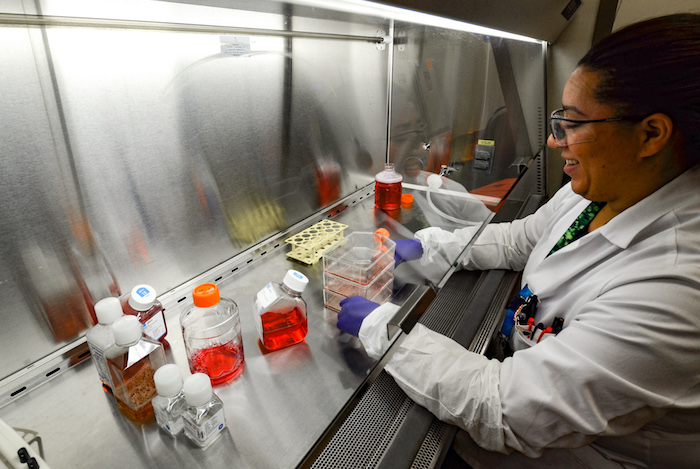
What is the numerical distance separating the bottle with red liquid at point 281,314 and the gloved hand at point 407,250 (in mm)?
383

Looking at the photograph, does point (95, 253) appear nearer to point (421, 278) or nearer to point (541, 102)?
point (421, 278)

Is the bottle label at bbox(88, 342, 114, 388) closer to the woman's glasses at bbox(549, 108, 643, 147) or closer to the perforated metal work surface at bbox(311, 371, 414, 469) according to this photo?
the perforated metal work surface at bbox(311, 371, 414, 469)

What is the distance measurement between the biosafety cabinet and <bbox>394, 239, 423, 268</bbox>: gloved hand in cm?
5

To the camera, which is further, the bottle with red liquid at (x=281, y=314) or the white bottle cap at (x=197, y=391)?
the bottle with red liquid at (x=281, y=314)

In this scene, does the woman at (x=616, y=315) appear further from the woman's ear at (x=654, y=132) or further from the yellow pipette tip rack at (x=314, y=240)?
the yellow pipette tip rack at (x=314, y=240)

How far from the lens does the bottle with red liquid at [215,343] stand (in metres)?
0.90

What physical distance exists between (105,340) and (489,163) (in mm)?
1801

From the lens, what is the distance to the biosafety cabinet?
781 mm

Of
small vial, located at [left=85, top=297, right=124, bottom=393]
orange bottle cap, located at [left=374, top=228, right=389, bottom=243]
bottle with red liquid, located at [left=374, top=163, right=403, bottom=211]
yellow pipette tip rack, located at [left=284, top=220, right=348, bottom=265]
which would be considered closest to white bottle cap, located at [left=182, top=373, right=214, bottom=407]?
small vial, located at [left=85, top=297, right=124, bottom=393]

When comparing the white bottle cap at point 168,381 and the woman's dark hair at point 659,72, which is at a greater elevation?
the woman's dark hair at point 659,72

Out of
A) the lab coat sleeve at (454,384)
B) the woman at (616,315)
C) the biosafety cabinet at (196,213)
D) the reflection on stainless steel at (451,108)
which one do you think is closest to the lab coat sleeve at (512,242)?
the biosafety cabinet at (196,213)

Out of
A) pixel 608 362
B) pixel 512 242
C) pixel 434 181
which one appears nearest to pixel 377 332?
pixel 608 362

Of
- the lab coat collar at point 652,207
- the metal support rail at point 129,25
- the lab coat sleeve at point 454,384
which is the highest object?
the metal support rail at point 129,25

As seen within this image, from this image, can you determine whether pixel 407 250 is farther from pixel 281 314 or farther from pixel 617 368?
pixel 617 368
